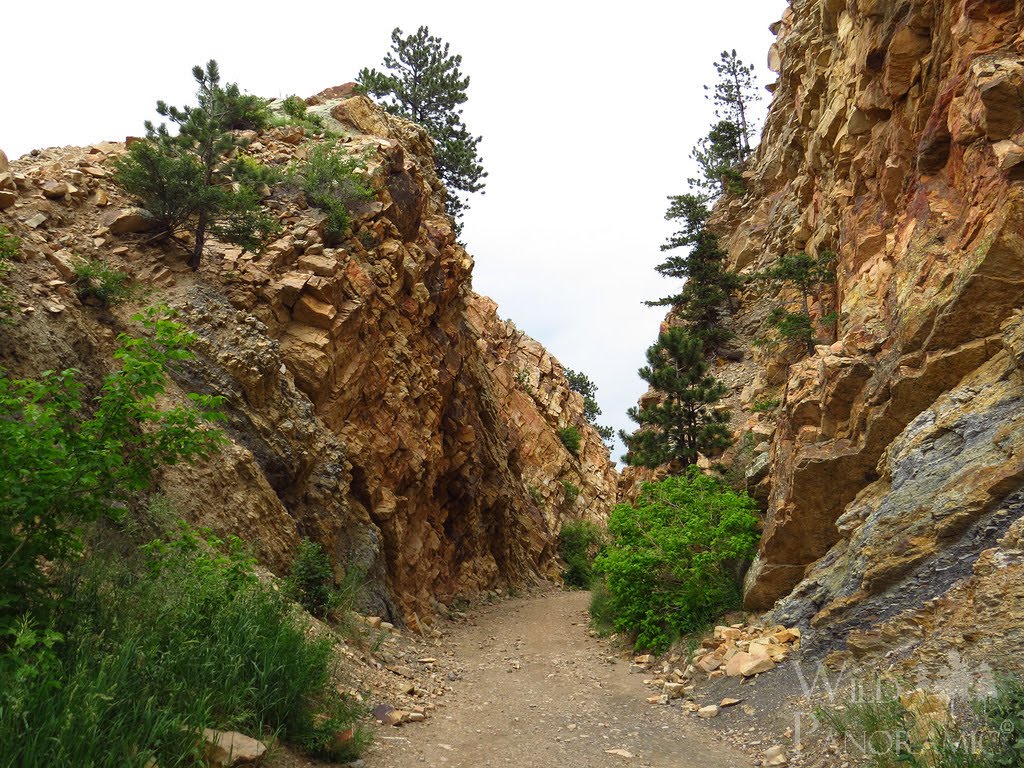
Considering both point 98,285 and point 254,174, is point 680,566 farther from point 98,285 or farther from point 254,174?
point 254,174

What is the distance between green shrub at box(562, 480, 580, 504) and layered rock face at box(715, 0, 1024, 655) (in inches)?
863

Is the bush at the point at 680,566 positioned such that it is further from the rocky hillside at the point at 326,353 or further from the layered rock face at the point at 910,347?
the rocky hillside at the point at 326,353

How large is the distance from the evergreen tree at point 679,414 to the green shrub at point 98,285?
55.8 ft

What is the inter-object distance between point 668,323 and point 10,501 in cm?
3386

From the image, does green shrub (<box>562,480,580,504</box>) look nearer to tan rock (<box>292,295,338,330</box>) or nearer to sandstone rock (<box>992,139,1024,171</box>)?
tan rock (<box>292,295,338,330</box>)

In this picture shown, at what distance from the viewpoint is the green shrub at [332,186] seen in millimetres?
17250

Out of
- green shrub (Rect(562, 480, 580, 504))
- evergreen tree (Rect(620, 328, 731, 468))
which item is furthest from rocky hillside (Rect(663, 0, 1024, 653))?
green shrub (Rect(562, 480, 580, 504))

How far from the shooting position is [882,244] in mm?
14109

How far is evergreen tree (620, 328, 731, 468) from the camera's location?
21.9 m

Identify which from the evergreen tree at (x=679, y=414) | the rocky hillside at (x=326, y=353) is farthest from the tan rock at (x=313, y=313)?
the evergreen tree at (x=679, y=414)

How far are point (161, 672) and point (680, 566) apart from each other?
11.2 metres

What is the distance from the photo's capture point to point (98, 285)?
11555mm

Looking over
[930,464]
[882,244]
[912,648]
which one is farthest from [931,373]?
[882,244]

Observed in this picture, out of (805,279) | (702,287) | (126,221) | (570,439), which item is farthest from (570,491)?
(126,221)
